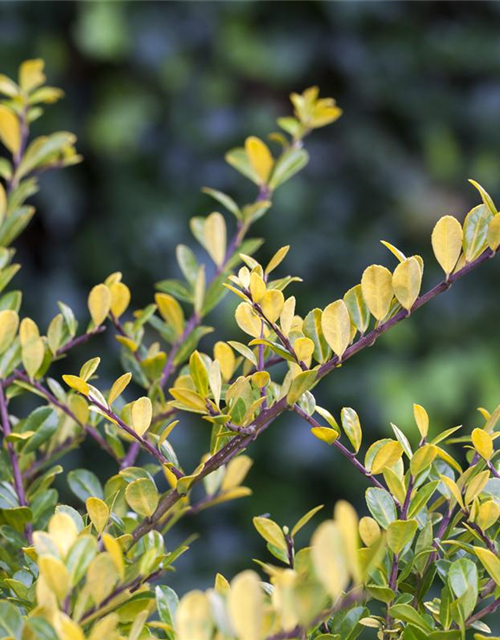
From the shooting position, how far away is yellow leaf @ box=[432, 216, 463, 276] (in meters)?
0.40

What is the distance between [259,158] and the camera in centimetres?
65

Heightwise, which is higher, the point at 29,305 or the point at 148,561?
the point at 148,561

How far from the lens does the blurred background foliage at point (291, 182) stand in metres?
1.67

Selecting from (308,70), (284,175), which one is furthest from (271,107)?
(284,175)

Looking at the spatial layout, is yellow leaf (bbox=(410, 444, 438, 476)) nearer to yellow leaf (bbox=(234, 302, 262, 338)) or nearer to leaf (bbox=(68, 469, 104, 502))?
yellow leaf (bbox=(234, 302, 262, 338))

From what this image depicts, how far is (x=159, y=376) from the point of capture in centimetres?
54

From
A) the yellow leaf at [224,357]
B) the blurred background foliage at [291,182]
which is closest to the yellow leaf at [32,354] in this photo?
the yellow leaf at [224,357]

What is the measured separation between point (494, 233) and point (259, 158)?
0.30m

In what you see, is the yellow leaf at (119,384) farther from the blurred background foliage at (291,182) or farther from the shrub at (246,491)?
the blurred background foliage at (291,182)

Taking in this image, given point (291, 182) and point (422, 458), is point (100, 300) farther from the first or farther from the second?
point (291, 182)

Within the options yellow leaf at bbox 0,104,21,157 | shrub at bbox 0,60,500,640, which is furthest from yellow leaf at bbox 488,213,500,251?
yellow leaf at bbox 0,104,21,157

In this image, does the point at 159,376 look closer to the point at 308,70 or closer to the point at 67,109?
the point at 67,109

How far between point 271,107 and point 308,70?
0.12m

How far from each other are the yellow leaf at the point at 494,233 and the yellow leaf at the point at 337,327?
0.24 feet
